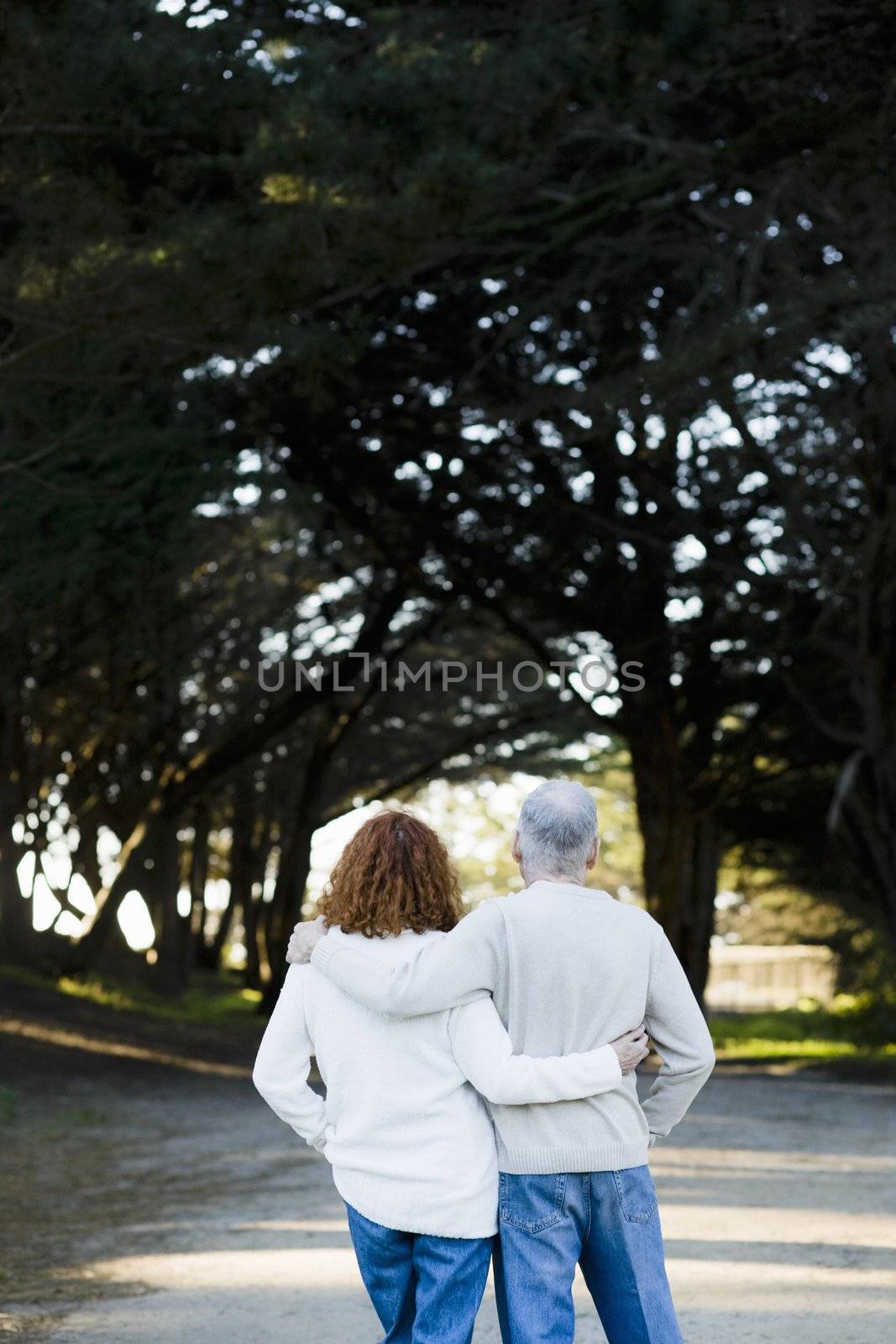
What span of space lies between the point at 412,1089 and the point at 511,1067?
224mm

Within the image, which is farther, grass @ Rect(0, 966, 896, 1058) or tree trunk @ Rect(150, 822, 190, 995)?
tree trunk @ Rect(150, 822, 190, 995)

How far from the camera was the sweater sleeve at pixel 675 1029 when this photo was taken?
10.6ft

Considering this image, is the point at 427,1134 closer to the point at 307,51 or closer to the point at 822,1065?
the point at 307,51

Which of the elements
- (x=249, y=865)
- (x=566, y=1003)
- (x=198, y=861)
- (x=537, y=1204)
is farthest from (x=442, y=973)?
(x=249, y=865)

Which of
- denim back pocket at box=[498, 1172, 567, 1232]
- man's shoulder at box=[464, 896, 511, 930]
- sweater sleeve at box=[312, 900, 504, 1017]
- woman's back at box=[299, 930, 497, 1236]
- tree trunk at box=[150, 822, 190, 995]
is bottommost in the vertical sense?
tree trunk at box=[150, 822, 190, 995]

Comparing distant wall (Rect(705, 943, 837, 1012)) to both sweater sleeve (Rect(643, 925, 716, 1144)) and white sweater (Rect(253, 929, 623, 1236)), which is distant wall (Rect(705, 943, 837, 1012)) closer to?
sweater sleeve (Rect(643, 925, 716, 1144))

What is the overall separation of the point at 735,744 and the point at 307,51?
13.6 metres

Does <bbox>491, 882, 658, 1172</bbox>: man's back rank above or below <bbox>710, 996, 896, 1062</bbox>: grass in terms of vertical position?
above

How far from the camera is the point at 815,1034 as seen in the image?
30578mm

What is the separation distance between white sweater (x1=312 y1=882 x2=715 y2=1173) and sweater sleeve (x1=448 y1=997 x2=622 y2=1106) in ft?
0.14

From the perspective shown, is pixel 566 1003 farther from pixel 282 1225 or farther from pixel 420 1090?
pixel 282 1225

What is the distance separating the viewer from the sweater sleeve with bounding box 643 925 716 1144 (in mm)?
3232

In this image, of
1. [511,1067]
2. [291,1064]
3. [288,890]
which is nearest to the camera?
[511,1067]

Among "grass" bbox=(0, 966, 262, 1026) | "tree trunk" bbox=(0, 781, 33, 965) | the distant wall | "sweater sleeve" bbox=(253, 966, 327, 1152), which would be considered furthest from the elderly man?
the distant wall
